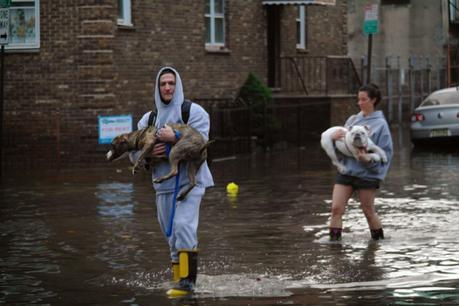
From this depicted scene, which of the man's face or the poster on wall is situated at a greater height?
the man's face

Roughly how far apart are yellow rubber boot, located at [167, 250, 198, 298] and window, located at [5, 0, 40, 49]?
14.5m

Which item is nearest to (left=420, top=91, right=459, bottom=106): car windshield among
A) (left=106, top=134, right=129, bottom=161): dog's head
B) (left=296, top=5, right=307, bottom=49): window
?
(left=296, top=5, right=307, bottom=49): window

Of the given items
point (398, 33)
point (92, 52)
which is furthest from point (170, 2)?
point (398, 33)

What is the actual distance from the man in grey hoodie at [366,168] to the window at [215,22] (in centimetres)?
1597

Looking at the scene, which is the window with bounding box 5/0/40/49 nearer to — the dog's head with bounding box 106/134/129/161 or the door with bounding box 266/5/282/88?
the door with bounding box 266/5/282/88

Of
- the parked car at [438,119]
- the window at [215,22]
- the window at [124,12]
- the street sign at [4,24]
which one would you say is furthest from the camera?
the window at [215,22]

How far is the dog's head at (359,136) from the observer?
11984 mm

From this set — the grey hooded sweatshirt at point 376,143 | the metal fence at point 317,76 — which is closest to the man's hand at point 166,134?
the grey hooded sweatshirt at point 376,143

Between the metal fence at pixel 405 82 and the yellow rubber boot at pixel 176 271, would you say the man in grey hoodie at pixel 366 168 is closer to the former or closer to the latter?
the yellow rubber boot at pixel 176 271

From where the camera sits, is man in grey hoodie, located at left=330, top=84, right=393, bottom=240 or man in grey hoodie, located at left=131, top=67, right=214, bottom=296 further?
man in grey hoodie, located at left=330, top=84, right=393, bottom=240

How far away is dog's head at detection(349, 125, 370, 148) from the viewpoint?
1198 cm

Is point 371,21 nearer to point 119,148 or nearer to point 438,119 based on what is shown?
point 438,119

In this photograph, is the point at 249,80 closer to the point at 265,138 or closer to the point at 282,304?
the point at 265,138

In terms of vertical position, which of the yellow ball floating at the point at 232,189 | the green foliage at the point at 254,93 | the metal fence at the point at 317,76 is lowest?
the yellow ball floating at the point at 232,189
